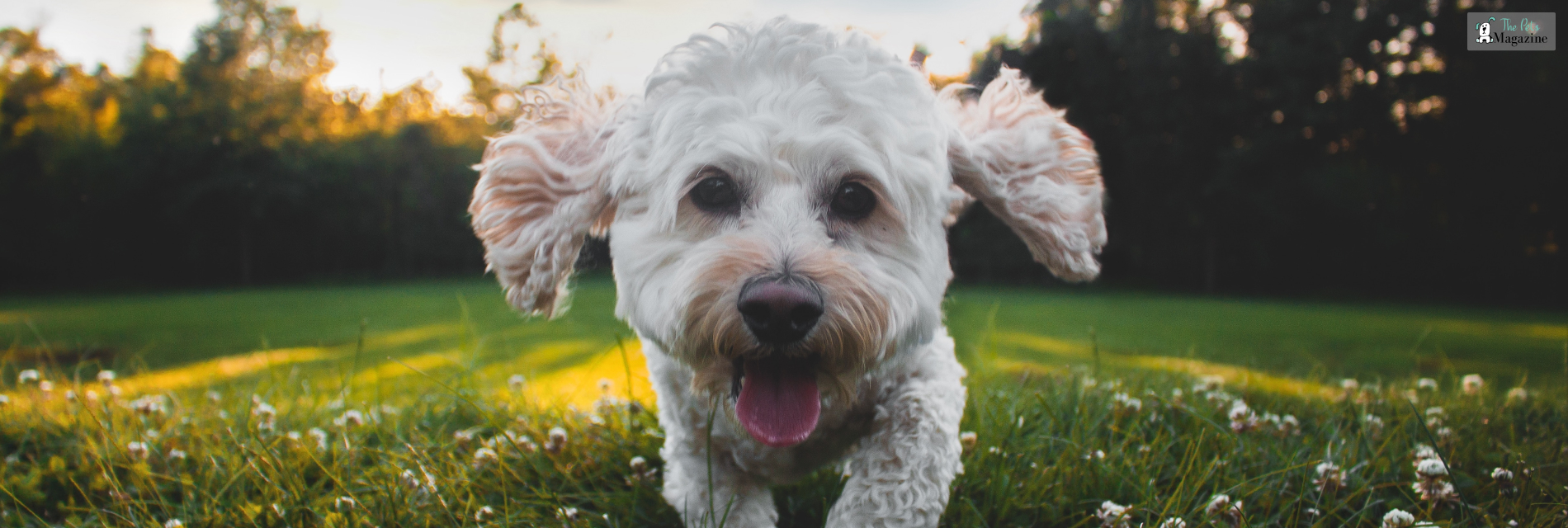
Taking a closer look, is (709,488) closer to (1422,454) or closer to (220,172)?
(1422,454)

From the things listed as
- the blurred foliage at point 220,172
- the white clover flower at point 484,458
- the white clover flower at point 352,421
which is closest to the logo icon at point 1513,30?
the white clover flower at point 484,458

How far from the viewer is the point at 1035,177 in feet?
8.70

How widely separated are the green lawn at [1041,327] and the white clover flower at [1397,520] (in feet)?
6.57

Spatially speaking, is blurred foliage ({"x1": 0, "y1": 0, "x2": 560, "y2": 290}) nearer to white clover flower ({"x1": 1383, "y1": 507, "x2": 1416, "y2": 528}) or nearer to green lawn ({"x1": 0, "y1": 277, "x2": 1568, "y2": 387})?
green lawn ({"x1": 0, "y1": 277, "x2": 1568, "y2": 387})

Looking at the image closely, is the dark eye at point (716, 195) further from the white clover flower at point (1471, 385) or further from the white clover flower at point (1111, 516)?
the white clover flower at point (1471, 385)

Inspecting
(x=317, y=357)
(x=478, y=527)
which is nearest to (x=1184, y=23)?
(x=317, y=357)

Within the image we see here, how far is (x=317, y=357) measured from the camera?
8305 mm

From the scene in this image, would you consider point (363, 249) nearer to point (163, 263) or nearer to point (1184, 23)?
point (163, 263)

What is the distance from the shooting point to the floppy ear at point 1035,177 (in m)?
2.61

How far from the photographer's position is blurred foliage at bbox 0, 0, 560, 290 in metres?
25.5

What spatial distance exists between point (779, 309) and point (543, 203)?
1.19 meters

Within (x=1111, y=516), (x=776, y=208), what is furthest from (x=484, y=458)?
(x=1111, y=516)

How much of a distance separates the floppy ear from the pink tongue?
994 millimetres

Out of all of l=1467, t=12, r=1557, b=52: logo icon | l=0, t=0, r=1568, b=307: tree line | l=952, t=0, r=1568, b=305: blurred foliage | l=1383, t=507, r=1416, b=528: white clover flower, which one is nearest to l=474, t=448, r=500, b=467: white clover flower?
l=1383, t=507, r=1416, b=528: white clover flower
